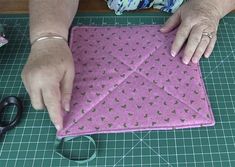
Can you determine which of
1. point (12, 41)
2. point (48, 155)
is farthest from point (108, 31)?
point (48, 155)

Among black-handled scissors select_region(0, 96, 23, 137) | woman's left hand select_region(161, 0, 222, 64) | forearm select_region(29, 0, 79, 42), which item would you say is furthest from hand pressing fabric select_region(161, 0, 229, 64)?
black-handled scissors select_region(0, 96, 23, 137)

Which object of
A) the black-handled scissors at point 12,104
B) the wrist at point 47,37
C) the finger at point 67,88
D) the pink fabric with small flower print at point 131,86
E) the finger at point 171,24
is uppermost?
the wrist at point 47,37

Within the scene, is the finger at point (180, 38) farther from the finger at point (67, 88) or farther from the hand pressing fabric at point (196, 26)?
the finger at point (67, 88)

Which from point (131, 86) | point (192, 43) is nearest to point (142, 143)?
point (131, 86)

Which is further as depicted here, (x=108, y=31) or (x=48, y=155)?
(x=108, y=31)

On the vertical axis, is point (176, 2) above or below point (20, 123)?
above

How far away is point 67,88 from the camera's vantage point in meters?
0.69

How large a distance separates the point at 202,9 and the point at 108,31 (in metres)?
0.26

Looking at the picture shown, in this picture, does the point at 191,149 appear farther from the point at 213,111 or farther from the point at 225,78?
the point at 225,78

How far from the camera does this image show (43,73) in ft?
2.15

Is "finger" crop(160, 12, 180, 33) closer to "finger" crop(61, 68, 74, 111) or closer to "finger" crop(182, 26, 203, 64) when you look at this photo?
"finger" crop(182, 26, 203, 64)

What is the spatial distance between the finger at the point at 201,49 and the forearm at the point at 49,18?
320 mm

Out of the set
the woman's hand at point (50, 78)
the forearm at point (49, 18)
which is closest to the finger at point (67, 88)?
the woman's hand at point (50, 78)

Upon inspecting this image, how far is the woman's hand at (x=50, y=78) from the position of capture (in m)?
0.65
